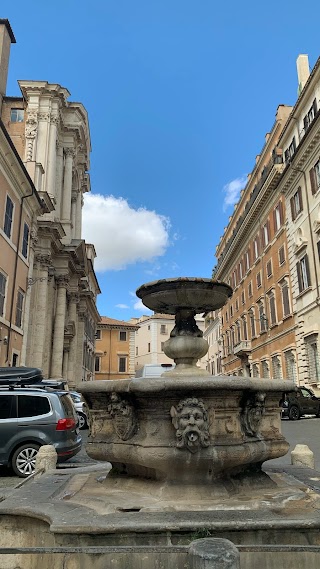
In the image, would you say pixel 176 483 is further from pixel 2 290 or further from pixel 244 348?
pixel 244 348

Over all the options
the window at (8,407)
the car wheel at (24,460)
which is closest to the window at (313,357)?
the car wheel at (24,460)

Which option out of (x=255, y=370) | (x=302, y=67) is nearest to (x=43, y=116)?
(x=302, y=67)

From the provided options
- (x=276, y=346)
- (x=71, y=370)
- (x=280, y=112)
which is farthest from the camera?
(x=71, y=370)

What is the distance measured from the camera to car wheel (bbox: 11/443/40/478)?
991 centimetres

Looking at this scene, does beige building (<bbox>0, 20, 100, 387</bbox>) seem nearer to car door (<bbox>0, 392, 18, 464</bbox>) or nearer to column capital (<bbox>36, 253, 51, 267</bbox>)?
column capital (<bbox>36, 253, 51, 267</bbox>)

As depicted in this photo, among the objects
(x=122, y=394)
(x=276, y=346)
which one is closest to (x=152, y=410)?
(x=122, y=394)

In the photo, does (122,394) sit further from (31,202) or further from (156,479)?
(31,202)

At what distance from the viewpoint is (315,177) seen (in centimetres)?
2644

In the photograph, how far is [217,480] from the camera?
16.9 feet

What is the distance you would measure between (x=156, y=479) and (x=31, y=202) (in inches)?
952

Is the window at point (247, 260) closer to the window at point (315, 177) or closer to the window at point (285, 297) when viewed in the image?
the window at point (285, 297)

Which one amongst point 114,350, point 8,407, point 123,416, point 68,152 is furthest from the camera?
point 114,350

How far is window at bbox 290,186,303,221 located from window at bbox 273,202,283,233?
7.54ft

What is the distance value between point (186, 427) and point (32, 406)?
6566mm
